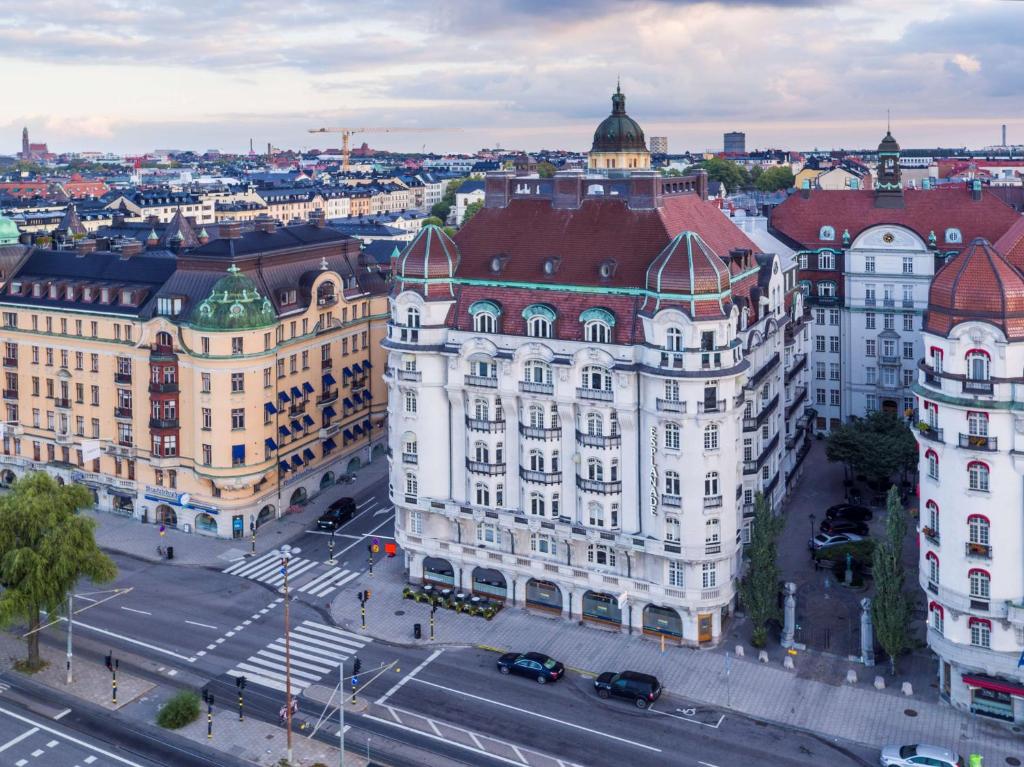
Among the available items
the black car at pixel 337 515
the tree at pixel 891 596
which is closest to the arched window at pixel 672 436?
the tree at pixel 891 596

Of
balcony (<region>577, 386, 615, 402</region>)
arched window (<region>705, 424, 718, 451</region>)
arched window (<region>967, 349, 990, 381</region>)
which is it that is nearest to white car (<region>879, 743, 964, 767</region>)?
arched window (<region>967, 349, 990, 381</region>)

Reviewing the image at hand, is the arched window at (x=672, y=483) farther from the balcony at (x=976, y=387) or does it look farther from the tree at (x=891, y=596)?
the balcony at (x=976, y=387)

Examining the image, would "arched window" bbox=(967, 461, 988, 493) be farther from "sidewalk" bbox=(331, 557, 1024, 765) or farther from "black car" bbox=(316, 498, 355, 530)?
"black car" bbox=(316, 498, 355, 530)

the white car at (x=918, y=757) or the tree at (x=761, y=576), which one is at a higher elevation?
the tree at (x=761, y=576)

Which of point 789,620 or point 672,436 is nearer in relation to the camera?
point 672,436

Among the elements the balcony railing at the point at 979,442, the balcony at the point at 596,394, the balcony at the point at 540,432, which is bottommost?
the balcony at the point at 540,432

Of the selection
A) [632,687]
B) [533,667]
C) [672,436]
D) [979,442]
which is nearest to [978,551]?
[979,442]

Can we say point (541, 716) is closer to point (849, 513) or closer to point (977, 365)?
point (977, 365)

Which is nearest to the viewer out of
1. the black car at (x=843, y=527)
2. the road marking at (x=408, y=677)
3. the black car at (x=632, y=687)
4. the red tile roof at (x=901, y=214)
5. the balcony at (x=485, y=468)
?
the black car at (x=632, y=687)
